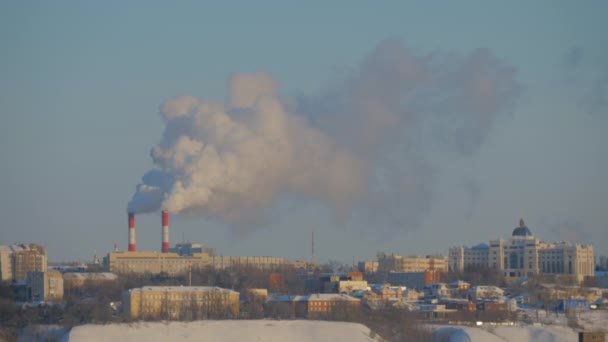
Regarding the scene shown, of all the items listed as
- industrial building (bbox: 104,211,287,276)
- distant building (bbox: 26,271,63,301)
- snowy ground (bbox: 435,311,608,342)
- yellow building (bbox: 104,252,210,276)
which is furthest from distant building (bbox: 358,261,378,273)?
snowy ground (bbox: 435,311,608,342)

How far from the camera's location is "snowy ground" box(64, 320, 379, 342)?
45.9 meters

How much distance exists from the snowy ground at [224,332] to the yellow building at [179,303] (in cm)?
399

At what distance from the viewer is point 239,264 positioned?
9625cm

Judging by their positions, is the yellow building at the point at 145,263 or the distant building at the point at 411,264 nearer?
the yellow building at the point at 145,263

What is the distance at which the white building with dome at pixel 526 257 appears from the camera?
9531 centimetres

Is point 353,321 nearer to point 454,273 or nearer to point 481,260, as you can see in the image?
point 454,273

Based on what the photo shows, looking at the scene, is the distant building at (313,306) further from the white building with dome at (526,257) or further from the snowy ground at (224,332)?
the white building with dome at (526,257)

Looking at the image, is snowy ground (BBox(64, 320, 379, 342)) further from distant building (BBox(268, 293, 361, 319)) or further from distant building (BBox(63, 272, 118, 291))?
distant building (BBox(63, 272, 118, 291))

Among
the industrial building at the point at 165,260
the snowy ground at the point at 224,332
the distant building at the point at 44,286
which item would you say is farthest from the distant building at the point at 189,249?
the snowy ground at the point at 224,332

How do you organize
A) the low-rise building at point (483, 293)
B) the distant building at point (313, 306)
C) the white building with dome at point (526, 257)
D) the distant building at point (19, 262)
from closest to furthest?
1. the distant building at point (313, 306)
2. the low-rise building at point (483, 293)
3. the distant building at point (19, 262)
4. the white building with dome at point (526, 257)

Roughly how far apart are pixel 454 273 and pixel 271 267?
12112mm

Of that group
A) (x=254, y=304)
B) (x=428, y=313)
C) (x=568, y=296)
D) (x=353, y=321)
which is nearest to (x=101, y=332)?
Result: (x=353, y=321)

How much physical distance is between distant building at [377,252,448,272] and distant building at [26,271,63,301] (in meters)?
33.8

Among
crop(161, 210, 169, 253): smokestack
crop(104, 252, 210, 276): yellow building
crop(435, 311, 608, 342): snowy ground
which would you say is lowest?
crop(435, 311, 608, 342): snowy ground
